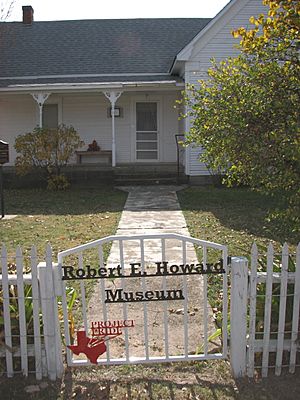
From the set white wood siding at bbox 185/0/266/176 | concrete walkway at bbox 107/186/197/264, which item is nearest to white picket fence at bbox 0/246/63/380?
concrete walkway at bbox 107/186/197/264

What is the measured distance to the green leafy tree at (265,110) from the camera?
396cm

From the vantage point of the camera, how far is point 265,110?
3994 mm

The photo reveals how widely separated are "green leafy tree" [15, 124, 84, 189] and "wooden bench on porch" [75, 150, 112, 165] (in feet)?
8.07

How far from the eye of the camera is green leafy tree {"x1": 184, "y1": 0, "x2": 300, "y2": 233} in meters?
3.96

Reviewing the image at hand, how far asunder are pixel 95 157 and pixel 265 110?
14260 mm

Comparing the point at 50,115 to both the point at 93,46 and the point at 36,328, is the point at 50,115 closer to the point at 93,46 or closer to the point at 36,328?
the point at 93,46

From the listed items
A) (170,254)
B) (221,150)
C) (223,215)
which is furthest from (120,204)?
(221,150)

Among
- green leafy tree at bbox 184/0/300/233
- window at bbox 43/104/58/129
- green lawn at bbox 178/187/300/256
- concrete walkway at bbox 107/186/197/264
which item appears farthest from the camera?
window at bbox 43/104/58/129

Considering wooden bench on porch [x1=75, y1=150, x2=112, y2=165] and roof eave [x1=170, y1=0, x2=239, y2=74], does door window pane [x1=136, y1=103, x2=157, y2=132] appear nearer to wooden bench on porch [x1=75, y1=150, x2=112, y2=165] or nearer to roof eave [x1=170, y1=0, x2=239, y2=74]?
wooden bench on porch [x1=75, y1=150, x2=112, y2=165]

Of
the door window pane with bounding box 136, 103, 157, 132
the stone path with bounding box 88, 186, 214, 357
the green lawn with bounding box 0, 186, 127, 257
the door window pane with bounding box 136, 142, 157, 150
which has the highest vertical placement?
the door window pane with bounding box 136, 103, 157, 132

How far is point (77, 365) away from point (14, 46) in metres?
19.5

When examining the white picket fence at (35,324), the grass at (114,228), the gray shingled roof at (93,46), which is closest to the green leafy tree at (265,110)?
the grass at (114,228)

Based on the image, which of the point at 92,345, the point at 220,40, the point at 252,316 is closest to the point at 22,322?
the point at 92,345

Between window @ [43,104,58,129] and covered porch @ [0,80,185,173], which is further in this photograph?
window @ [43,104,58,129]
